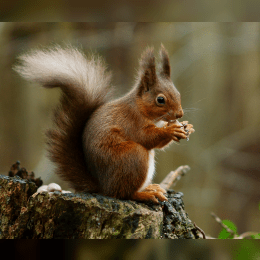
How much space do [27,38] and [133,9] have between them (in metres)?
1.92

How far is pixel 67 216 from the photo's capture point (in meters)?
0.79

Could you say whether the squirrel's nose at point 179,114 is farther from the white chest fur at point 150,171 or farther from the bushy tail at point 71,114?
the bushy tail at point 71,114

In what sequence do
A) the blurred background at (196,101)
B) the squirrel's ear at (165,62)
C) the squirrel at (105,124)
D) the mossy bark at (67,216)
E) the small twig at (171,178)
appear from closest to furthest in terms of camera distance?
the mossy bark at (67,216) → the squirrel at (105,124) → the squirrel's ear at (165,62) → the small twig at (171,178) → the blurred background at (196,101)

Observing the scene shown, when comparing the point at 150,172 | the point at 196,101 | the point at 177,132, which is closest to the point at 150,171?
the point at 150,172

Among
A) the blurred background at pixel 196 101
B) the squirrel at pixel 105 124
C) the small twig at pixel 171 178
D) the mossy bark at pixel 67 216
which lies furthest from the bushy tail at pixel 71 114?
the blurred background at pixel 196 101

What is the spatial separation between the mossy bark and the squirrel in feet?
0.43

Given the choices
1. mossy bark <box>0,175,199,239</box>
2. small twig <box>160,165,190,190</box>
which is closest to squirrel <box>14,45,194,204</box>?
mossy bark <box>0,175,199,239</box>

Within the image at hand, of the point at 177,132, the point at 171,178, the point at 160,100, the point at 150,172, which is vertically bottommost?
the point at 171,178

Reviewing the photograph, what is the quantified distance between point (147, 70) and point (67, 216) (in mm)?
619

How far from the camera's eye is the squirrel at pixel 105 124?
1.01 m

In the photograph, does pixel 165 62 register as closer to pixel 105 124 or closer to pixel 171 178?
pixel 105 124

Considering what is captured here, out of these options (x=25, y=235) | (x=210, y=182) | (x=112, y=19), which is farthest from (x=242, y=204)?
(x=112, y=19)

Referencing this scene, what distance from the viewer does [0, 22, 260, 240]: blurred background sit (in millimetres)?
2273

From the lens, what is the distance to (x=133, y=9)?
0.59m
